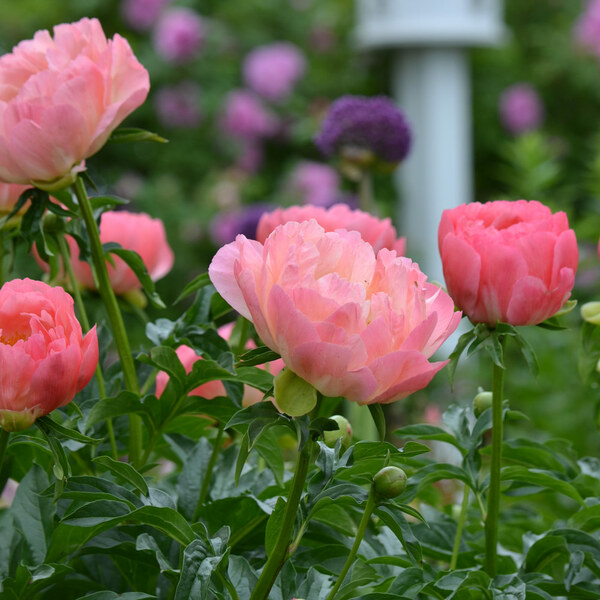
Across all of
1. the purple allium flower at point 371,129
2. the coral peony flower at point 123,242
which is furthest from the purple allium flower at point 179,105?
the coral peony flower at point 123,242

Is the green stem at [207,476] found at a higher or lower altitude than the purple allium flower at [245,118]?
higher

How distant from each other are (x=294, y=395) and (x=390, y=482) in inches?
2.5

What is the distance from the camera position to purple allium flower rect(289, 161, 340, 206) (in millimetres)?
3170

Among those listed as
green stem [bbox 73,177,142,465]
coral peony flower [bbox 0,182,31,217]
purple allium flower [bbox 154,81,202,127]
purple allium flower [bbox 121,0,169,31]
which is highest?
purple allium flower [bbox 121,0,169,31]

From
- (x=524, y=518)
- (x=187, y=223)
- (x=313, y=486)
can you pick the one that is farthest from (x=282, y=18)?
(x=313, y=486)

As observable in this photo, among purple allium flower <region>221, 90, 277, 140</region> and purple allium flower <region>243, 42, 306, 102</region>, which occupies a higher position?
purple allium flower <region>243, 42, 306, 102</region>

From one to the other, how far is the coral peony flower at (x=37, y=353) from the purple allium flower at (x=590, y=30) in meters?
3.10

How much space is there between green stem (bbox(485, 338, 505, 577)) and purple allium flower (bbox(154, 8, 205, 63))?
2825 millimetres

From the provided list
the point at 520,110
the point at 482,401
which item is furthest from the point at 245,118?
the point at 482,401

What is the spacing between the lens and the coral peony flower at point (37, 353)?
0.46 metres

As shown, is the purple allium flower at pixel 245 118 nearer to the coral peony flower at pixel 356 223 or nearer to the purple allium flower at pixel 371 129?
the purple allium flower at pixel 371 129

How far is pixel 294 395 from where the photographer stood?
438mm

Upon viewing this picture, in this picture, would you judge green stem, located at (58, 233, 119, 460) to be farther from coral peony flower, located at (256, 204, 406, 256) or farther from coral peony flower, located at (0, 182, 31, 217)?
coral peony flower, located at (256, 204, 406, 256)

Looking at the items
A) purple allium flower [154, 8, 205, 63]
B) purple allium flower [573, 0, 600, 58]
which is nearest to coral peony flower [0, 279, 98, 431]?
purple allium flower [154, 8, 205, 63]
